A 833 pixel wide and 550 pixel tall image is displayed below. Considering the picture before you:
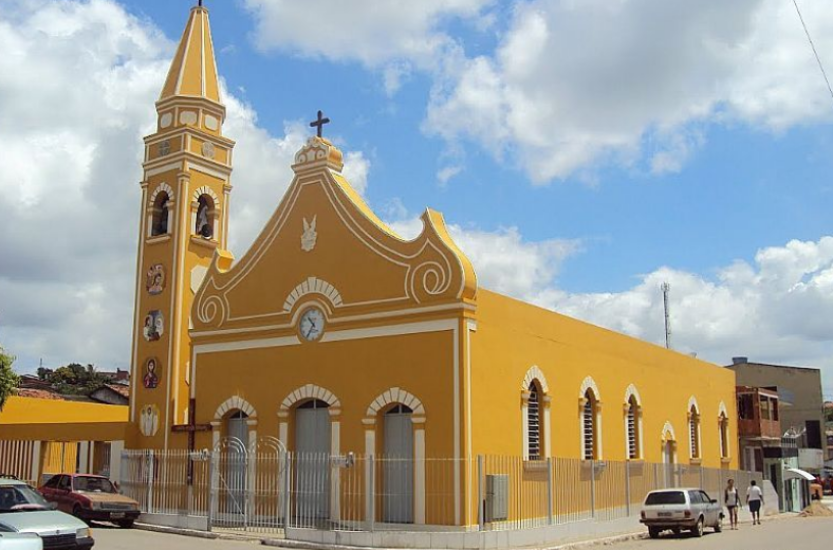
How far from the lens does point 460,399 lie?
19.3 m

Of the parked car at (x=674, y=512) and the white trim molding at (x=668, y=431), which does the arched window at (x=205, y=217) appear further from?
the white trim molding at (x=668, y=431)

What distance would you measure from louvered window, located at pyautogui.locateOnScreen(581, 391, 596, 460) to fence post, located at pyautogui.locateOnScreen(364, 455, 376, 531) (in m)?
8.00

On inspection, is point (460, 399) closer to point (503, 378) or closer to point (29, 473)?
point (503, 378)

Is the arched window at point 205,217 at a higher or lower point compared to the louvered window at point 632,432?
higher

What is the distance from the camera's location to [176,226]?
1133 inches

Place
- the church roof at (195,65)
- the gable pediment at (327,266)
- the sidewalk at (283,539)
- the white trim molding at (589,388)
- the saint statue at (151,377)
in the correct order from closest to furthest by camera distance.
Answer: the sidewalk at (283,539) → the gable pediment at (327,266) → the white trim molding at (589,388) → the saint statue at (151,377) → the church roof at (195,65)

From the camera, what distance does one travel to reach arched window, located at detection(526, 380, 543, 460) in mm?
22141

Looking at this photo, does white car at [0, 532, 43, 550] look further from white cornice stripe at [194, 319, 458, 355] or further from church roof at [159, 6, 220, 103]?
church roof at [159, 6, 220, 103]

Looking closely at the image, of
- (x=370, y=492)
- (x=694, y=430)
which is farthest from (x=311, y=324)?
(x=694, y=430)

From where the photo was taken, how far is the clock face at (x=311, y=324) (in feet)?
72.6

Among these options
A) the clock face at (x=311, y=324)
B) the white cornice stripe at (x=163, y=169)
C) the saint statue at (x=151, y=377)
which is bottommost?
the saint statue at (x=151, y=377)

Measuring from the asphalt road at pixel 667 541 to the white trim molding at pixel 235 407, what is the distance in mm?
3684

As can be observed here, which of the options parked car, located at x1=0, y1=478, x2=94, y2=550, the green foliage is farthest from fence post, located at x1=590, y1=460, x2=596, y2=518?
the green foliage

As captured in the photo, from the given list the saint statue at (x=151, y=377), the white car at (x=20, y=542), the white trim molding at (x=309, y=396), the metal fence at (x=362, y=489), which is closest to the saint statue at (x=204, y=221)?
the saint statue at (x=151, y=377)
